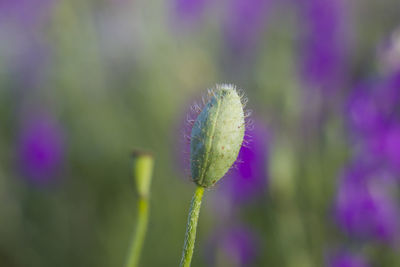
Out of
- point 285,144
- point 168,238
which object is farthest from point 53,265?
point 285,144

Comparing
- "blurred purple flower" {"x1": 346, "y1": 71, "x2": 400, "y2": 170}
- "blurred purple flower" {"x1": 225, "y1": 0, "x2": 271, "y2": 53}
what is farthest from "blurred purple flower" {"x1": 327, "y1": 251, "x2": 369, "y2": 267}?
"blurred purple flower" {"x1": 225, "y1": 0, "x2": 271, "y2": 53}

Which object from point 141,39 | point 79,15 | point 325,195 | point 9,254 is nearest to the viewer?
point 325,195

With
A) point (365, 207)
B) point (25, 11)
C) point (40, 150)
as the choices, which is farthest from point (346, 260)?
point (25, 11)

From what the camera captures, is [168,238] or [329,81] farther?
[168,238]

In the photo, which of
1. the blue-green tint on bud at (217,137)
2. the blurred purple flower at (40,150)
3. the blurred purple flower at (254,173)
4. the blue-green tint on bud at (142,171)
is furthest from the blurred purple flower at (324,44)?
the blue-green tint on bud at (217,137)

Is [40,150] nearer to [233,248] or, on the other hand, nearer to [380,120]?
[233,248]

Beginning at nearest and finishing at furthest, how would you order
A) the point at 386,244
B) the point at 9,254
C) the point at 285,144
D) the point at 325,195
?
1. the point at 386,244
2. the point at 285,144
3. the point at 325,195
4. the point at 9,254

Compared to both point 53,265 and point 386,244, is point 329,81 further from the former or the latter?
point 53,265
